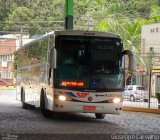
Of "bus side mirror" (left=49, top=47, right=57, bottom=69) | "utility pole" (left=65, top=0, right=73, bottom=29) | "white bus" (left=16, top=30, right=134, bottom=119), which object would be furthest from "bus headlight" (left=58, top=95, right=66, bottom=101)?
"utility pole" (left=65, top=0, right=73, bottom=29)

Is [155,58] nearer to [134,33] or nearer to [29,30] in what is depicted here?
[134,33]

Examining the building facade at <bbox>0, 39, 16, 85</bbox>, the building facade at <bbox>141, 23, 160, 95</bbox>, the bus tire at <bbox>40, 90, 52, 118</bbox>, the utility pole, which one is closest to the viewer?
the bus tire at <bbox>40, 90, 52, 118</bbox>

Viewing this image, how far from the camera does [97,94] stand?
1661 centimetres

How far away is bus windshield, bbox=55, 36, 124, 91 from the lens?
16672 mm

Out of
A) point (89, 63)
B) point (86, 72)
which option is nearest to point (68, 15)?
point (89, 63)

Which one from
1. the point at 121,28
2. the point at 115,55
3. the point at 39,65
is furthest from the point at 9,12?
the point at 115,55

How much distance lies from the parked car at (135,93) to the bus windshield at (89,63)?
1544 centimetres

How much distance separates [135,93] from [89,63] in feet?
66.8

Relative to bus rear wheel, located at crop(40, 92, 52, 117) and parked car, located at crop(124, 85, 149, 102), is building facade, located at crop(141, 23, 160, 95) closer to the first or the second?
parked car, located at crop(124, 85, 149, 102)

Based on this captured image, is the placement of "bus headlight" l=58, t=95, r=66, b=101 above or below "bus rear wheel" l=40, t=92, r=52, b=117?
above

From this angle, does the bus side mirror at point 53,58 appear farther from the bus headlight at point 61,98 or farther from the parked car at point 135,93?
the parked car at point 135,93

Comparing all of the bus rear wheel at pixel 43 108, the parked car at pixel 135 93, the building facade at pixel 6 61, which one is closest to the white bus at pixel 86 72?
the bus rear wheel at pixel 43 108

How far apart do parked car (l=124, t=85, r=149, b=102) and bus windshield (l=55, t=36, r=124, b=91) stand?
15441 mm

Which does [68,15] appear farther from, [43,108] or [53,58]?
[53,58]
